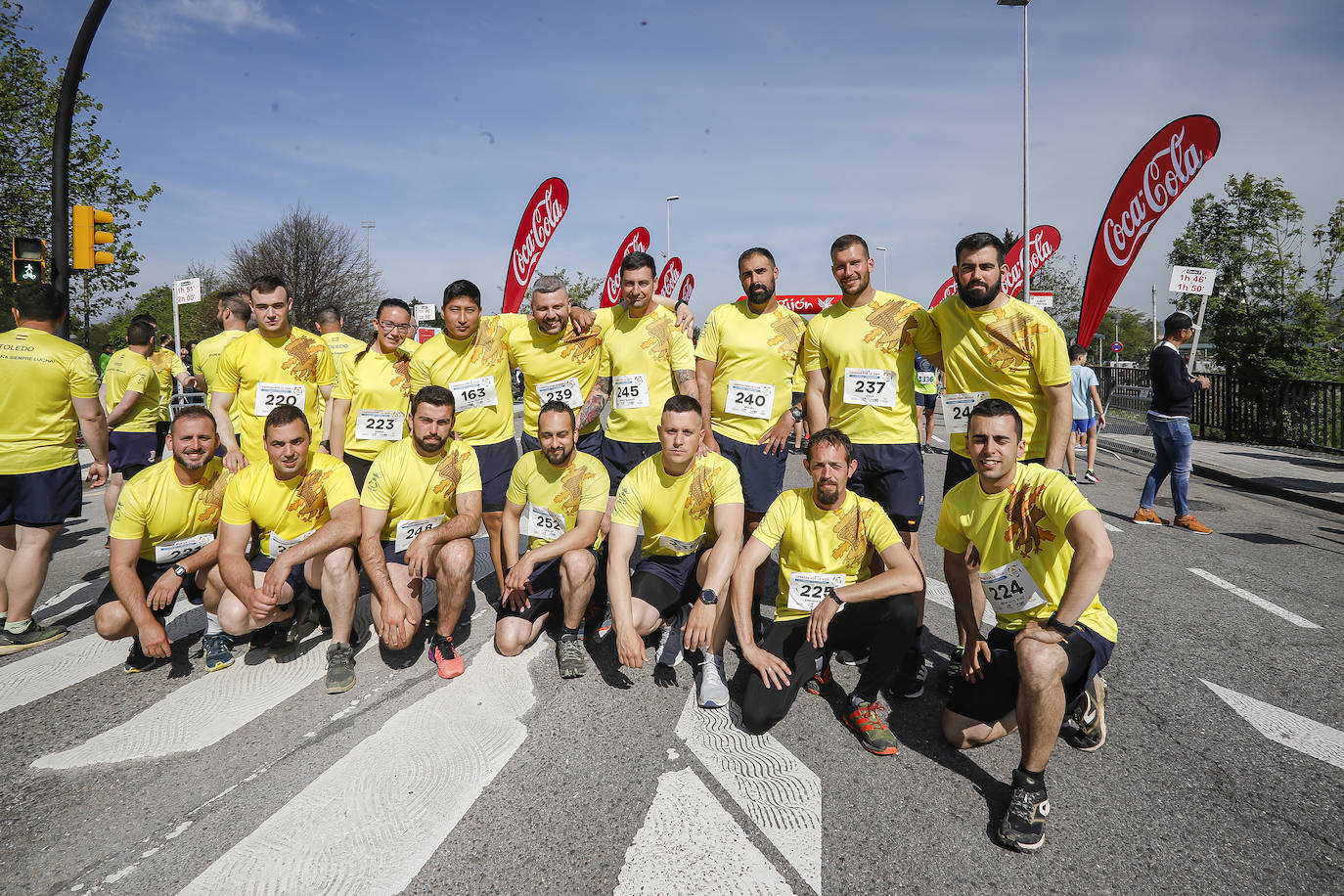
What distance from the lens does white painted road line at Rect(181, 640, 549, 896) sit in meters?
2.35

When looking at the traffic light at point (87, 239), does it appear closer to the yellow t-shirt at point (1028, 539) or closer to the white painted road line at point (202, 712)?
the white painted road line at point (202, 712)

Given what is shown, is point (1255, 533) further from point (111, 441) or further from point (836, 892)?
point (111, 441)

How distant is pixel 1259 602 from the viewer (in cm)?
500

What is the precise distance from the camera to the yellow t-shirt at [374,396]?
509cm

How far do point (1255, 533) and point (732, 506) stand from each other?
6.43m

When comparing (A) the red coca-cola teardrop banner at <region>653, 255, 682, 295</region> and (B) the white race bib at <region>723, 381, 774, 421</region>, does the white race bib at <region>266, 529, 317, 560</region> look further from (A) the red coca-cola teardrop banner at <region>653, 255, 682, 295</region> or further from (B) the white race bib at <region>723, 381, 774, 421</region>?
(A) the red coca-cola teardrop banner at <region>653, 255, 682, 295</region>

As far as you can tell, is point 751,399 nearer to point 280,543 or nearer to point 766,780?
point 766,780

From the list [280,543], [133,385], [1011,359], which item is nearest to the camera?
[1011,359]

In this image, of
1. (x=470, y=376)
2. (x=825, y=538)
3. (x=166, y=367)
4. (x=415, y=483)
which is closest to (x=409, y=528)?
(x=415, y=483)

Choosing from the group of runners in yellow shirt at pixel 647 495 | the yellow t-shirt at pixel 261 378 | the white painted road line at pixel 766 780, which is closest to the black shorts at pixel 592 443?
the group of runners in yellow shirt at pixel 647 495

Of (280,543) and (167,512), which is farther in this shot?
(280,543)

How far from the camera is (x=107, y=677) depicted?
3936 mm

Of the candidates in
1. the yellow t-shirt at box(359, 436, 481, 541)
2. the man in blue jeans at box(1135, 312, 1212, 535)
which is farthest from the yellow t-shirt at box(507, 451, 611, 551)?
the man in blue jeans at box(1135, 312, 1212, 535)

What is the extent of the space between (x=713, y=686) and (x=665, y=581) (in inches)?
28.6
